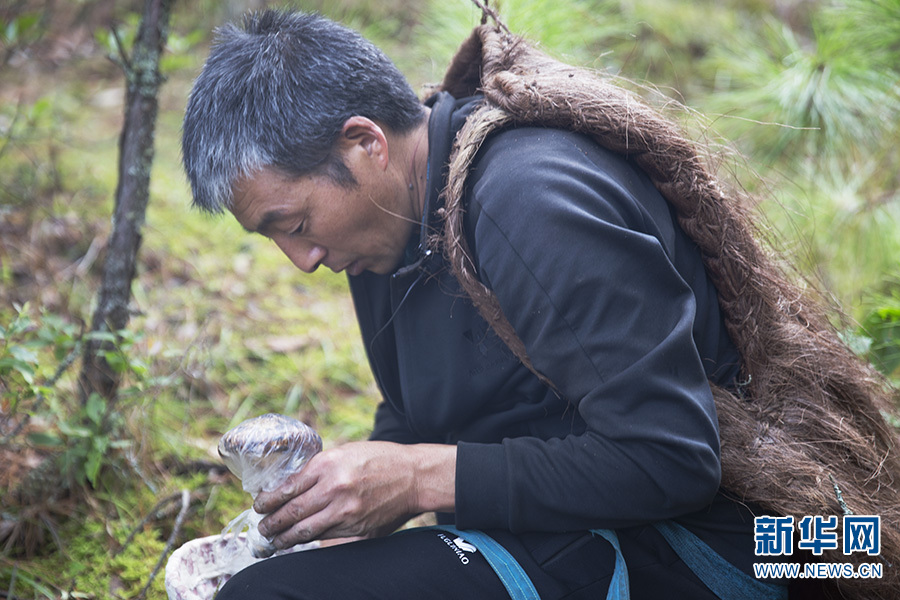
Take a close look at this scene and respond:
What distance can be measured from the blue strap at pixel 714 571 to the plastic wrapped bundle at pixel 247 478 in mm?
655

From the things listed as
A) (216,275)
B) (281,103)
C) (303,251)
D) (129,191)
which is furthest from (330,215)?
(216,275)

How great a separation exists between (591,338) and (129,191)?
1.36 meters

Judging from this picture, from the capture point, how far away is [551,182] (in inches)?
43.4

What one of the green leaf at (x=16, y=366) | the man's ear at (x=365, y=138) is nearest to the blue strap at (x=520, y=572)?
the man's ear at (x=365, y=138)

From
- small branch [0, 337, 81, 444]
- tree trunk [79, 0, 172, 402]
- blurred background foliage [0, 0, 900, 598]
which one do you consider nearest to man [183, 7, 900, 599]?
blurred background foliage [0, 0, 900, 598]

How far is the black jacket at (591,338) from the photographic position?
106 centimetres

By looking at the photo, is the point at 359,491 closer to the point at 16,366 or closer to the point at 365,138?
the point at 365,138

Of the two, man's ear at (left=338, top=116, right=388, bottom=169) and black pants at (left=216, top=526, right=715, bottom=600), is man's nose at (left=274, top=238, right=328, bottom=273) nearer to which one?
man's ear at (left=338, top=116, right=388, bottom=169)

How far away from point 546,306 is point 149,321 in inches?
78.5

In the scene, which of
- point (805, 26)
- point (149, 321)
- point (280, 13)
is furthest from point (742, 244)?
point (805, 26)

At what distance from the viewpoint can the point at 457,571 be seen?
3.93ft

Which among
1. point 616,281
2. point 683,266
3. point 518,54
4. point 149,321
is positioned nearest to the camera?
point 616,281

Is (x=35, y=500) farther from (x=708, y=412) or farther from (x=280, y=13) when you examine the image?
(x=708, y=412)

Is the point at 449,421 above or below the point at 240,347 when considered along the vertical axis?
above
